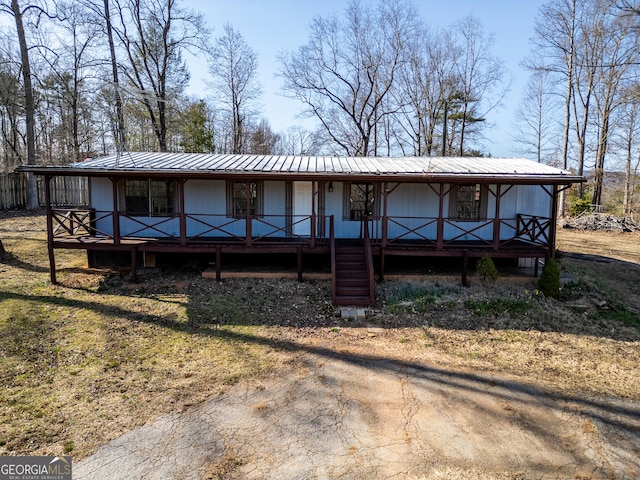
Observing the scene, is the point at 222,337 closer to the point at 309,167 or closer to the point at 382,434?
the point at 382,434

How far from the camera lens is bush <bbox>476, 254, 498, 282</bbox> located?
34.1 ft

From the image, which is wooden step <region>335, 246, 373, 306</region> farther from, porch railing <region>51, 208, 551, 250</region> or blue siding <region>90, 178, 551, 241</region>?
blue siding <region>90, 178, 551, 241</region>

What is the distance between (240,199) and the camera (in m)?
12.2

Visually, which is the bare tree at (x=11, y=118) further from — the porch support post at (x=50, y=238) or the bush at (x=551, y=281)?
the bush at (x=551, y=281)

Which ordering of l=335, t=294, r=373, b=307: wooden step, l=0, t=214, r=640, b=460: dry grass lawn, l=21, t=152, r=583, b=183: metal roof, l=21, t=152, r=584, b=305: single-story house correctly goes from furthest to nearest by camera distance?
l=21, t=152, r=584, b=305: single-story house < l=21, t=152, r=583, b=183: metal roof < l=335, t=294, r=373, b=307: wooden step < l=0, t=214, r=640, b=460: dry grass lawn

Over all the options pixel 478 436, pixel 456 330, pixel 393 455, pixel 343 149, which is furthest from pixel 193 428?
pixel 343 149

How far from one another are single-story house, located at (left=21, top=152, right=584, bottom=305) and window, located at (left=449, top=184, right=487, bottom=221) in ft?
0.10

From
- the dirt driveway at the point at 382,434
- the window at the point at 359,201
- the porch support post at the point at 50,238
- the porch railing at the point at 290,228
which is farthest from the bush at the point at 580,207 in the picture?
the porch support post at the point at 50,238

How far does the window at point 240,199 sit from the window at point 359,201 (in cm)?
271

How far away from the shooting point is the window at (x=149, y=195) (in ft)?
39.2

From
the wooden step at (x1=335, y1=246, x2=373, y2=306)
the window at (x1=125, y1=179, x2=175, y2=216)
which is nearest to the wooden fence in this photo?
the window at (x1=125, y1=179, x2=175, y2=216)

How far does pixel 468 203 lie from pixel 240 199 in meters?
7.15

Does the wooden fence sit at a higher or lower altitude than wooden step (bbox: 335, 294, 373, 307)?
higher

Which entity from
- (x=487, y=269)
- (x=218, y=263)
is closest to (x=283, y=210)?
(x=218, y=263)
